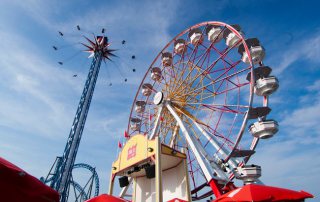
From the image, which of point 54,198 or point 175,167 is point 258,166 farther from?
point 54,198

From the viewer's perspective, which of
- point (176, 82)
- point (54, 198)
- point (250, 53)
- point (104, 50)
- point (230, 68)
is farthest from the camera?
point (104, 50)

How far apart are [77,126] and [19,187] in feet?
61.3

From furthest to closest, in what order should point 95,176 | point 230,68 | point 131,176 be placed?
point 95,176 → point 131,176 → point 230,68

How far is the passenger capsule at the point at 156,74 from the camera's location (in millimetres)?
17422

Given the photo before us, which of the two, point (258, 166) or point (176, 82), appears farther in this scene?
point (176, 82)

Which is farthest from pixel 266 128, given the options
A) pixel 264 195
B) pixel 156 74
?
pixel 156 74

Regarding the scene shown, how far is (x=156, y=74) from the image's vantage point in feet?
57.1

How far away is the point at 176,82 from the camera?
15688mm

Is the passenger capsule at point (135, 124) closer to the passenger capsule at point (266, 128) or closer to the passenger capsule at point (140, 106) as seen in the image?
the passenger capsule at point (140, 106)

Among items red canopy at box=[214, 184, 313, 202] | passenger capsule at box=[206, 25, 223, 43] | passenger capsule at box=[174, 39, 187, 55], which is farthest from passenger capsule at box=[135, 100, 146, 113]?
red canopy at box=[214, 184, 313, 202]

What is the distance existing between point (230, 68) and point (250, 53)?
4.98 feet

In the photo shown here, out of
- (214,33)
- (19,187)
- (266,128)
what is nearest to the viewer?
(19,187)

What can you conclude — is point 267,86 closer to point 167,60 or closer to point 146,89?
point 167,60

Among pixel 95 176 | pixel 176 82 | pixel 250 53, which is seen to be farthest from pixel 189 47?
pixel 95 176
